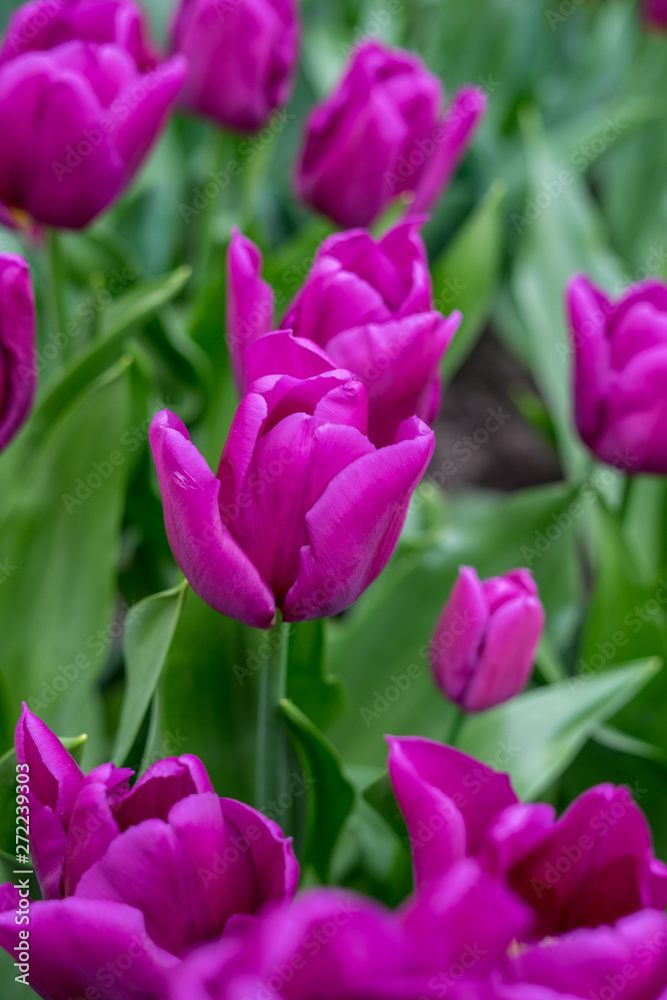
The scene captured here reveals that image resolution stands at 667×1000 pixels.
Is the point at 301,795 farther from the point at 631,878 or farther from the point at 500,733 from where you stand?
the point at 631,878

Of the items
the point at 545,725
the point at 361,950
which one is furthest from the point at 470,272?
the point at 361,950

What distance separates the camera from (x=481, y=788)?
15.2 inches

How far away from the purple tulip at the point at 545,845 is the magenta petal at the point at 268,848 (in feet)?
0.14

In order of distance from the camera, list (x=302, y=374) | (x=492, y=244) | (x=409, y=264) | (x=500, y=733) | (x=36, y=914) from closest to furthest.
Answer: (x=36, y=914)
(x=302, y=374)
(x=409, y=264)
(x=500, y=733)
(x=492, y=244)

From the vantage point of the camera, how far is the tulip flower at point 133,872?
0.34m

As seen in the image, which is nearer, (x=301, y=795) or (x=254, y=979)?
(x=254, y=979)

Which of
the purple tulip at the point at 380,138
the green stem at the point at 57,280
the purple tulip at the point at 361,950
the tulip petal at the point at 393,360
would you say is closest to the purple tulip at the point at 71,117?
the green stem at the point at 57,280

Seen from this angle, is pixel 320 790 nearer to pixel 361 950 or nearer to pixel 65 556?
pixel 65 556

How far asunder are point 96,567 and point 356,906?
48 cm

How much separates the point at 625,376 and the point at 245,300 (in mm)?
268

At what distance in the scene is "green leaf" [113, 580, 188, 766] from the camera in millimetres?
504

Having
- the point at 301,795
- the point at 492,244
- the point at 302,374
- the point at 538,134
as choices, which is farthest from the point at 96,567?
the point at 538,134

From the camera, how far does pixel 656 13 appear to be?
1471mm

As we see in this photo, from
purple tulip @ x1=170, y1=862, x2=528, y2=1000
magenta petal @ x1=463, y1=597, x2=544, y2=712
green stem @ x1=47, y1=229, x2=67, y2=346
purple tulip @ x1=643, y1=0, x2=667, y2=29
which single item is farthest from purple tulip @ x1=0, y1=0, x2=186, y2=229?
purple tulip @ x1=643, y1=0, x2=667, y2=29
